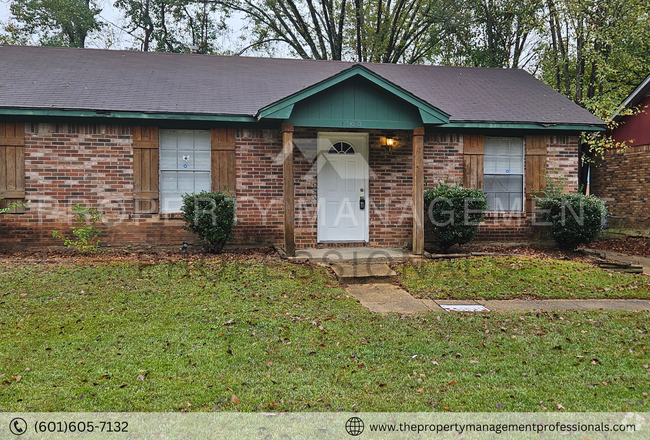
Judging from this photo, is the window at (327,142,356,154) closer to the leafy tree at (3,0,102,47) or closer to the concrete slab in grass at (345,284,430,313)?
the concrete slab in grass at (345,284,430,313)

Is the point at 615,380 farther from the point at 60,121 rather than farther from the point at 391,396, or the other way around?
the point at 60,121

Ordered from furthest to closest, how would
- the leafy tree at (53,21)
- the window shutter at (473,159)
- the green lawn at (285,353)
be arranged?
the leafy tree at (53,21) < the window shutter at (473,159) < the green lawn at (285,353)

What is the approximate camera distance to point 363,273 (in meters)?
7.32

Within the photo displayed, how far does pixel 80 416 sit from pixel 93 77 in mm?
8542

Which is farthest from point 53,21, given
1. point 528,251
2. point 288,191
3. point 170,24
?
point 528,251

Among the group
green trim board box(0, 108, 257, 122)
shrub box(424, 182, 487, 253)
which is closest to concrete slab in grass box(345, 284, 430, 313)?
shrub box(424, 182, 487, 253)

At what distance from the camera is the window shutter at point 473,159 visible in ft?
32.5

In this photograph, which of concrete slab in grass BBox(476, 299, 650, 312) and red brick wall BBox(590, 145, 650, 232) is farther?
red brick wall BBox(590, 145, 650, 232)

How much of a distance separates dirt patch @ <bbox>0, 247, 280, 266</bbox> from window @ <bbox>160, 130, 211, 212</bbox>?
3.64 feet

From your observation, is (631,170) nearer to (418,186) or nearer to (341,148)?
(418,186)

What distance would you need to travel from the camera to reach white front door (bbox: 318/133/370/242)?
9.52 metres

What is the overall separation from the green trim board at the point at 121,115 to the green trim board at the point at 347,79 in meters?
0.73

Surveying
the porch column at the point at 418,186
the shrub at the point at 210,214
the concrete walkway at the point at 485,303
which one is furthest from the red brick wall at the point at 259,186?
the concrete walkway at the point at 485,303

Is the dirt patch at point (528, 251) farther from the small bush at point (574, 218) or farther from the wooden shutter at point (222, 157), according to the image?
the wooden shutter at point (222, 157)
